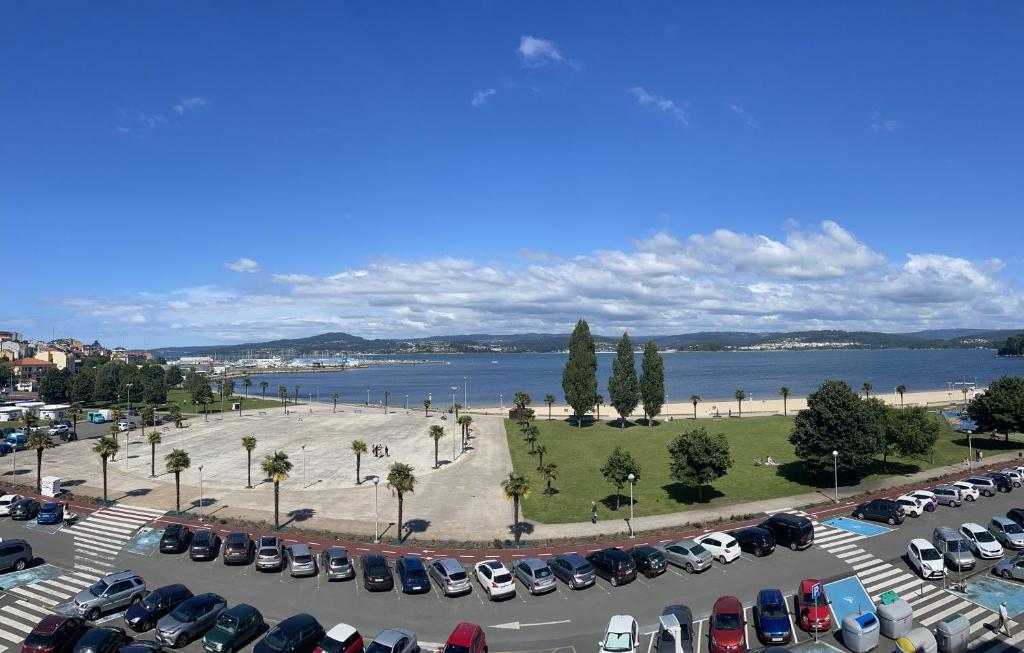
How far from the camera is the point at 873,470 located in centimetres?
5006

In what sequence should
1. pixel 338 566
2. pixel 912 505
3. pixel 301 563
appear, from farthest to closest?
pixel 912 505 → pixel 301 563 → pixel 338 566

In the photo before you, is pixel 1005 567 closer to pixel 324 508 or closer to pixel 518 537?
pixel 518 537

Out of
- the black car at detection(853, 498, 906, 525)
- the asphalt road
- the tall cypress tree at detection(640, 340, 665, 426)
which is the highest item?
the tall cypress tree at detection(640, 340, 665, 426)

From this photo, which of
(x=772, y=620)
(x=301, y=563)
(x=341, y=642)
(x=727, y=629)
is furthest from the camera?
(x=301, y=563)

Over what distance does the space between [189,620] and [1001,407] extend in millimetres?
69608

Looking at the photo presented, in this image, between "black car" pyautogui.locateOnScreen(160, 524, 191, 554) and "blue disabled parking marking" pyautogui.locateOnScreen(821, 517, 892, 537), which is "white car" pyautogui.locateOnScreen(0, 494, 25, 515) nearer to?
"black car" pyautogui.locateOnScreen(160, 524, 191, 554)

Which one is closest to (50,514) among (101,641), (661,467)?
(101,641)

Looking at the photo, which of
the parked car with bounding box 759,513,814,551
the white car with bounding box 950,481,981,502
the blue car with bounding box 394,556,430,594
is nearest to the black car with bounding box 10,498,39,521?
the blue car with bounding box 394,556,430,594

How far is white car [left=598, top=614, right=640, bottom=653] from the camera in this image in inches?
782

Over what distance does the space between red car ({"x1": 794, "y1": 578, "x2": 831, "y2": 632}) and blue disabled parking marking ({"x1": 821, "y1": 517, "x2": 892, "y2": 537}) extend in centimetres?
1384

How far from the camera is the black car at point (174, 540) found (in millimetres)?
32438

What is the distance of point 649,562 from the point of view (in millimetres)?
28094

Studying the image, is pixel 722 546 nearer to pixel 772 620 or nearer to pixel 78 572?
pixel 772 620

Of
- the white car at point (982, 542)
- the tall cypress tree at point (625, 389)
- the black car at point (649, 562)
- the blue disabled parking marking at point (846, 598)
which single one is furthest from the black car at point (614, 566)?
the tall cypress tree at point (625, 389)
